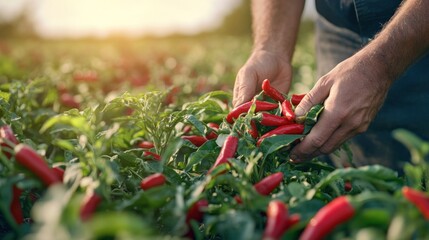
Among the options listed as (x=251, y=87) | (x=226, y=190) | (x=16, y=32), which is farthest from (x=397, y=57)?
(x=16, y=32)

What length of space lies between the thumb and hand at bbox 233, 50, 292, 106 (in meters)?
0.49

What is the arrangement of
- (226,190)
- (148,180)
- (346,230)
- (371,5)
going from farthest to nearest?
1. (371,5)
2. (226,190)
3. (148,180)
4. (346,230)

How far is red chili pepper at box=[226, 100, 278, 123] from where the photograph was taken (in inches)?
111

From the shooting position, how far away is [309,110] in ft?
8.93

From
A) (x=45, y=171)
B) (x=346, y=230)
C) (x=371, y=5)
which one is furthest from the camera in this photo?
(x=371, y=5)

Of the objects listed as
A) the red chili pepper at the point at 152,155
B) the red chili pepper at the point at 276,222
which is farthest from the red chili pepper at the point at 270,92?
the red chili pepper at the point at 276,222

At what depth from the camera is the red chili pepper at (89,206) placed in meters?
1.79

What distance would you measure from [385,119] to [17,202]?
3.00 metres

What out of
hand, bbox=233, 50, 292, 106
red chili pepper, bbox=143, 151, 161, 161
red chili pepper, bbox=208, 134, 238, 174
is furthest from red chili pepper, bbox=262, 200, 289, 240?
hand, bbox=233, 50, 292, 106

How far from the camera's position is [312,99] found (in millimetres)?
2734

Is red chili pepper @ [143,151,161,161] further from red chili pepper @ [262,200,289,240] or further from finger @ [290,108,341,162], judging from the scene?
red chili pepper @ [262,200,289,240]

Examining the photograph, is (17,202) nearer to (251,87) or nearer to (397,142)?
(251,87)

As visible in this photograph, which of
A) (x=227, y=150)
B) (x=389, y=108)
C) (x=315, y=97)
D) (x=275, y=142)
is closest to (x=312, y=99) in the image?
(x=315, y=97)

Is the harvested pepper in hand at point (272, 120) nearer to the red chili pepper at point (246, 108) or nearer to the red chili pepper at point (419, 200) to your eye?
the red chili pepper at point (246, 108)
